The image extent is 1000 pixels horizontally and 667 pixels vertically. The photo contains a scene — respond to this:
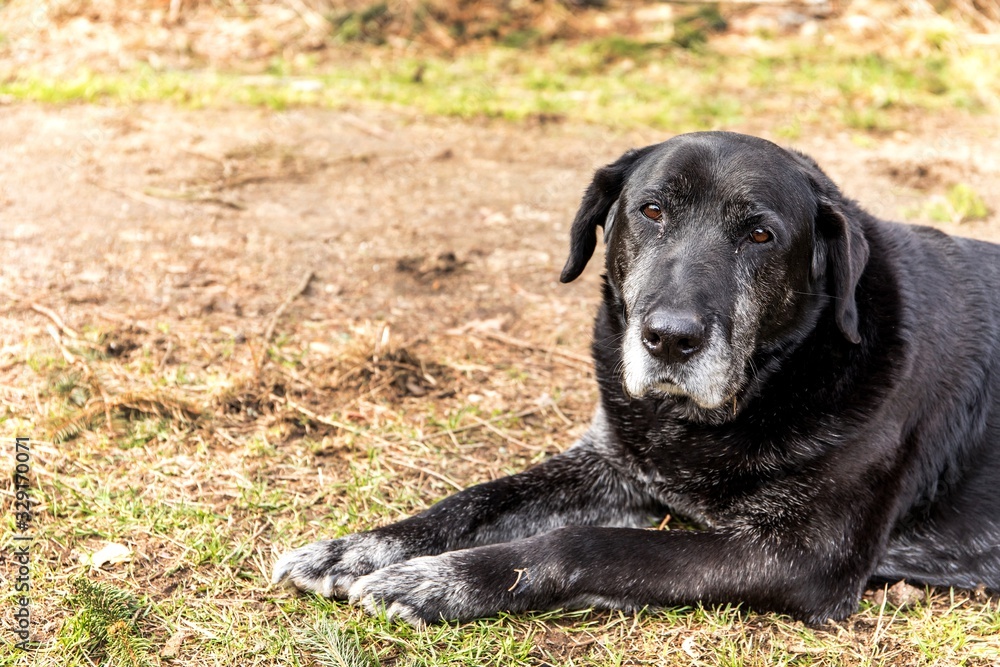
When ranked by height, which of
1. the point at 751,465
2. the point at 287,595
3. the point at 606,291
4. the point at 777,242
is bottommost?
the point at 287,595

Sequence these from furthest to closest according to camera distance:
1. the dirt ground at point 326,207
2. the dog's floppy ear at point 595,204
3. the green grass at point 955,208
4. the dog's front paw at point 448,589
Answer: the green grass at point 955,208, the dirt ground at point 326,207, the dog's floppy ear at point 595,204, the dog's front paw at point 448,589

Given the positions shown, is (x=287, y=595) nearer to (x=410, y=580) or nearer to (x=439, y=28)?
(x=410, y=580)

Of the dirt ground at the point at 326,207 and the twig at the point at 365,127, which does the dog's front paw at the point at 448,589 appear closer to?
the dirt ground at the point at 326,207

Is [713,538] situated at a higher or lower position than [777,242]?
lower

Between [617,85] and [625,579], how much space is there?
23.2ft

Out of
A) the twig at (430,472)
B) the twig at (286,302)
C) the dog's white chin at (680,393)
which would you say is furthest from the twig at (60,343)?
the dog's white chin at (680,393)

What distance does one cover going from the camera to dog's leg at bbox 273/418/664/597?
343 centimetres

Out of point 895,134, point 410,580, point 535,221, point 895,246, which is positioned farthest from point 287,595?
point 895,134

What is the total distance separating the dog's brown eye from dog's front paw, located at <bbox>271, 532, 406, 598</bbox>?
5.06 feet

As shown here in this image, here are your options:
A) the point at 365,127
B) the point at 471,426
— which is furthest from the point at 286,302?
the point at 365,127

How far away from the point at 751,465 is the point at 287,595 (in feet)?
5.67

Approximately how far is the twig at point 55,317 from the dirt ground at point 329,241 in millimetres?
33

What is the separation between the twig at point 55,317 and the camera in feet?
16.0

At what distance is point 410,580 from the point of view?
3326 mm
